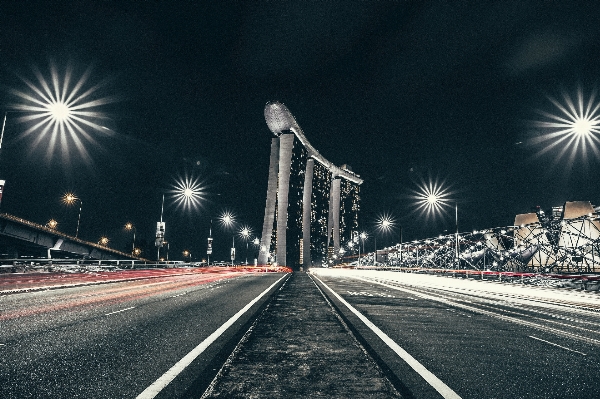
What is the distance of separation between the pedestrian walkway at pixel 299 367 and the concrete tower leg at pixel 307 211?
5445 inches

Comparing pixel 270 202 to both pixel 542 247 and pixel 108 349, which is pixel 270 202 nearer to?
pixel 542 247

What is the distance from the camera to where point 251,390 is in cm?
400

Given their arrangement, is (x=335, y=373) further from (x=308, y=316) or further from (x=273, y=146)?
(x=273, y=146)

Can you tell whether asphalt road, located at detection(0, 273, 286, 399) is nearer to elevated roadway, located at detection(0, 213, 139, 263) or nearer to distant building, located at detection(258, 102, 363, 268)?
elevated roadway, located at detection(0, 213, 139, 263)

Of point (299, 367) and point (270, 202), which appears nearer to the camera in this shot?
point (299, 367)

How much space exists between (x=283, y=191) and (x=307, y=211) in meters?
23.9

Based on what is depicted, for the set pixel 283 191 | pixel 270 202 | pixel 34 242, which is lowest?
pixel 34 242

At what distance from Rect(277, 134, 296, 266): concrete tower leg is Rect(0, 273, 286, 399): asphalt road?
4632 inches

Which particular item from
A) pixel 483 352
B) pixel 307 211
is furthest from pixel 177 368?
pixel 307 211

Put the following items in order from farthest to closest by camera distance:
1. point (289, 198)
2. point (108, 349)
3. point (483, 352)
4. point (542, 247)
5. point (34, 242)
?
point (289, 198), point (542, 247), point (34, 242), point (483, 352), point (108, 349)

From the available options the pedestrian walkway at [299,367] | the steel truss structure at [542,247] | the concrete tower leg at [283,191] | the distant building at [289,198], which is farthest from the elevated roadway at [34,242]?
the concrete tower leg at [283,191]

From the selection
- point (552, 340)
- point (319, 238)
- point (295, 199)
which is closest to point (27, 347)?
point (552, 340)

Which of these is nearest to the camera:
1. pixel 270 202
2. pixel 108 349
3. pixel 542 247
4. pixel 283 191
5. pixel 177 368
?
pixel 177 368

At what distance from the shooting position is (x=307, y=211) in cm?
15700
